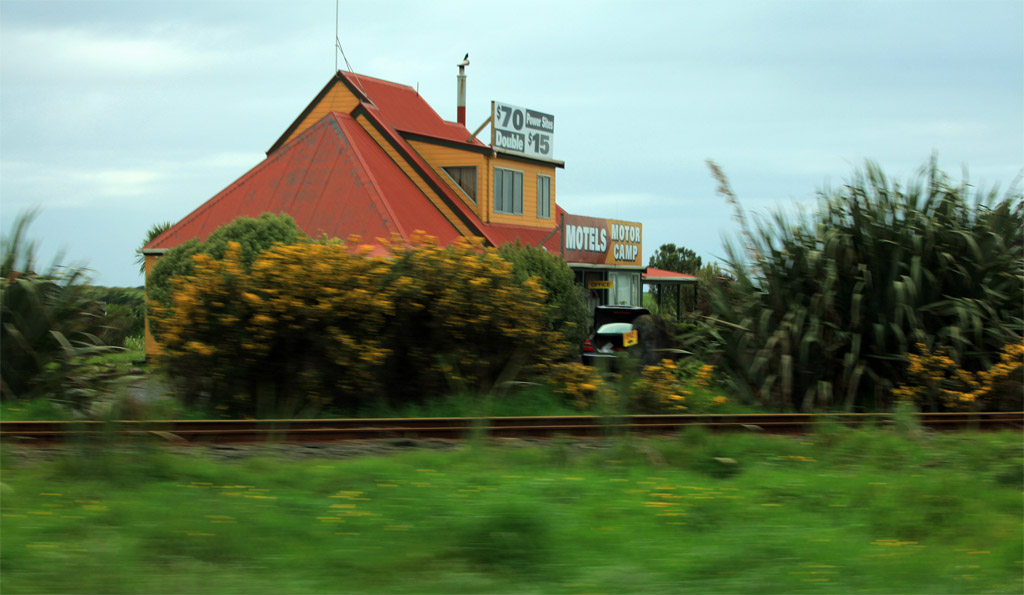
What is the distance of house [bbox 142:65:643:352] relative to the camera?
26953 mm

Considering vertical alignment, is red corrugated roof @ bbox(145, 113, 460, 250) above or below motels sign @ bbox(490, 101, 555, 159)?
below

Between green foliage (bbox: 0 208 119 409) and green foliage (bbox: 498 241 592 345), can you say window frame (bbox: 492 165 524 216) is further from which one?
green foliage (bbox: 0 208 119 409)

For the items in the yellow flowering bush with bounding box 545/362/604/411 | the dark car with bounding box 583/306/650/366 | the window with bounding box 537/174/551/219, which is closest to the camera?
the yellow flowering bush with bounding box 545/362/604/411

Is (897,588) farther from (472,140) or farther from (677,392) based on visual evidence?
(472,140)

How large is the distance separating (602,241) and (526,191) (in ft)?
12.0

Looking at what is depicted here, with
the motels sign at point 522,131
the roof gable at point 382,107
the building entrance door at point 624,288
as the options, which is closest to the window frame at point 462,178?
the roof gable at point 382,107

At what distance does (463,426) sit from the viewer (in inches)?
293

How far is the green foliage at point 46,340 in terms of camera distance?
848cm

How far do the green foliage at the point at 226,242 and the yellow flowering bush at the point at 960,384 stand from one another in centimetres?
1570

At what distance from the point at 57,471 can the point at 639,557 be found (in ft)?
12.1

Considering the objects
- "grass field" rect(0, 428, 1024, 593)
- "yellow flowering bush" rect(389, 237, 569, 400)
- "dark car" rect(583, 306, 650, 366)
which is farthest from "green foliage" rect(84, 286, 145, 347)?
"dark car" rect(583, 306, 650, 366)

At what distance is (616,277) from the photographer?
3503cm

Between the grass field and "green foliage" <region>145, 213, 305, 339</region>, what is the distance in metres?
16.5

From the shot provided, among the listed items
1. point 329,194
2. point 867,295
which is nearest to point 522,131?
point 329,194
